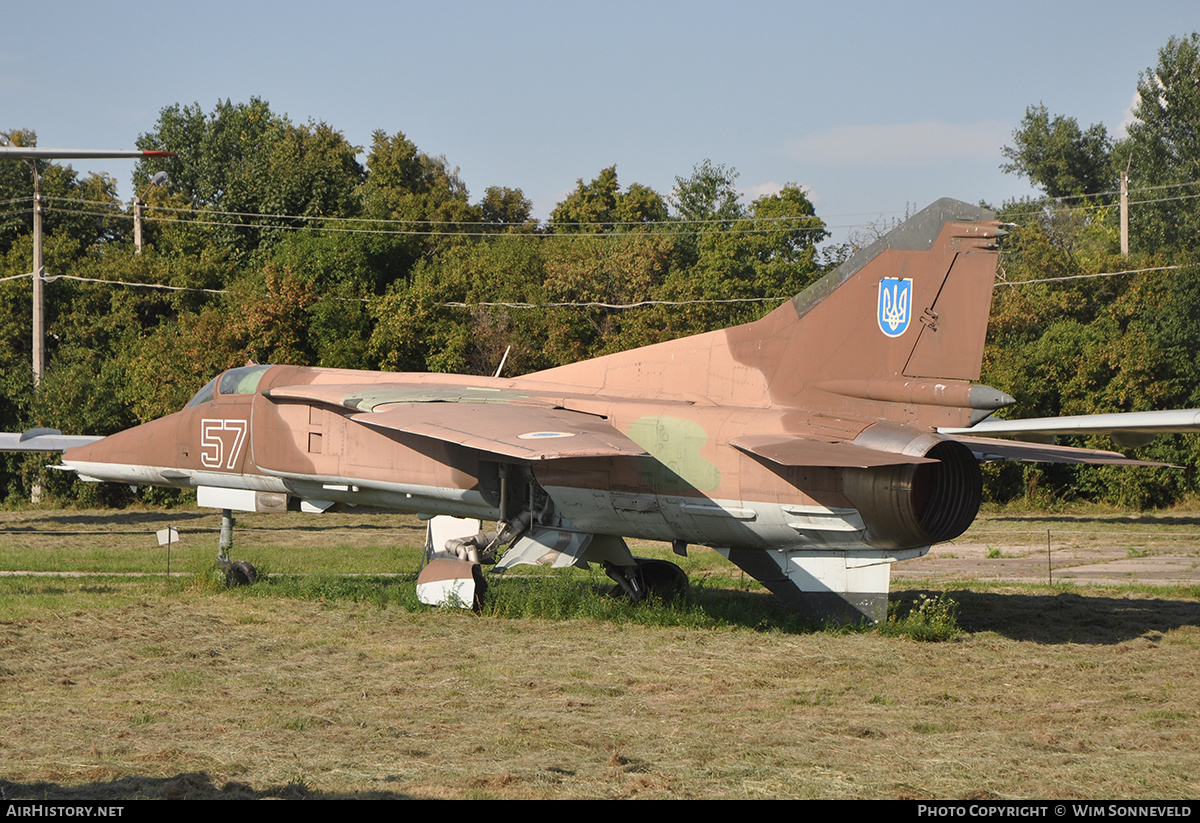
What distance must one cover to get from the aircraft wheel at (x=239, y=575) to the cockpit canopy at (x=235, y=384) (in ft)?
8.24

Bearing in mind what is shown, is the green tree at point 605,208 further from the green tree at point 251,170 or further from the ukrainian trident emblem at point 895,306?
the ukrainian trident emblem at point 895,306

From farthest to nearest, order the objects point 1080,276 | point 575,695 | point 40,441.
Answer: point 1080,276, point 40,441, point 575,695

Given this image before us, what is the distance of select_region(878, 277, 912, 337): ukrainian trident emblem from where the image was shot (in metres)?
12.0

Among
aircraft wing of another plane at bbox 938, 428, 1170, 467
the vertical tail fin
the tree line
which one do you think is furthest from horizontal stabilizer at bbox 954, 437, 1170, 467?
the tree line

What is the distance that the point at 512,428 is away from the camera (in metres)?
12.0

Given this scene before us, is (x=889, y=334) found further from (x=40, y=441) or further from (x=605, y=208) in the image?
(x=605, y=208)

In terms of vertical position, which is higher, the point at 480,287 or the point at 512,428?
the point at 480,287

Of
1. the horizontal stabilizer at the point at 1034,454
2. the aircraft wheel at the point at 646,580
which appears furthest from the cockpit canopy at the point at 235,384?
the horizontal stabilizer at the point at 1034,454

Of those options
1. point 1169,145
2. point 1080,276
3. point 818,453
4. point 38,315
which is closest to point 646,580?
point 818,453

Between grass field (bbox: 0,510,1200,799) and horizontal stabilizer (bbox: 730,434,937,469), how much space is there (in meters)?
2.06

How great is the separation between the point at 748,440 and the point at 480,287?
103 ft

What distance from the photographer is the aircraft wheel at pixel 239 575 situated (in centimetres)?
1600

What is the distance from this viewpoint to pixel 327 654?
1140cm

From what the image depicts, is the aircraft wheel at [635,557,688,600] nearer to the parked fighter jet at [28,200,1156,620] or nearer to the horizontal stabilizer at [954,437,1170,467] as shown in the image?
the parked fighter jet at [28,200,1156,620]
